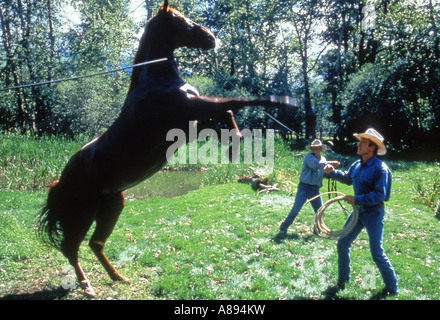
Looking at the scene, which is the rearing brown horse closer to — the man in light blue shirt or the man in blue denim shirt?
the man in blue denim shirt

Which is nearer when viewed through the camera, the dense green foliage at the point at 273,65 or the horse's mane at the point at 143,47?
the horse's mane at the point at 143,47

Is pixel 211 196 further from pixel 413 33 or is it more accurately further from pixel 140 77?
pixel 413 33

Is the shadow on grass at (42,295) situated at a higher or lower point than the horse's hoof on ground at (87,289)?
lower

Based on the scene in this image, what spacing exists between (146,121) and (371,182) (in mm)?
3069

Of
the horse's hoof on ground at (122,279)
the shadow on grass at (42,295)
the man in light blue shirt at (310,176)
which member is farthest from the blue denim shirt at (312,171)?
the shadow on grass at (42,295)

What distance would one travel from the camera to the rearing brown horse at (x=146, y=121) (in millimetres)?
2428

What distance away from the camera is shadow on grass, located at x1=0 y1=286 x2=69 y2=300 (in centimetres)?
→ 371

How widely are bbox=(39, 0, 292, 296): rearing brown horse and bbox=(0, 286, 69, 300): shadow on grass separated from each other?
1.18 meters

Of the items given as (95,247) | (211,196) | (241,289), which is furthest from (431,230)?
(95,247)

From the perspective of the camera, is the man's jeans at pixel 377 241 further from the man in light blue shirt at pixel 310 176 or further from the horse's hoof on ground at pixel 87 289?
the horse's hoof on ground at pixel 87 289

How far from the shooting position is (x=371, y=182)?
4031mm

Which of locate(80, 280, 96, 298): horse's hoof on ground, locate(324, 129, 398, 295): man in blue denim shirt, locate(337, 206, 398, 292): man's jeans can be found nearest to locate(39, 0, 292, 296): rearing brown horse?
locate(80, 280, 96, 298): horse's hoof on ground

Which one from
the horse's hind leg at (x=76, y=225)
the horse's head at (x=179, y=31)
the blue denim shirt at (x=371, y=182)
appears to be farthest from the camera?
the blue denim shirt at (x=371, y=182)
